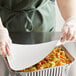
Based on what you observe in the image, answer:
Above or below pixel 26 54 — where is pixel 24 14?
above

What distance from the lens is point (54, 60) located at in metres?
0.84

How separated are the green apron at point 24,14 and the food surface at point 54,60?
14 cm


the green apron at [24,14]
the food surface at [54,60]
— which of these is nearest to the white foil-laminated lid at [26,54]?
the food surface at [54,60]

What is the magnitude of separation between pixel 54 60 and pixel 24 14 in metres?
0.25

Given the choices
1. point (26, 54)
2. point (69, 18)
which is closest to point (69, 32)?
point (69, 18)

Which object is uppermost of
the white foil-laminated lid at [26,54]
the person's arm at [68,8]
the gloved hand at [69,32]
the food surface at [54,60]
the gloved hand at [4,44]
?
the person's arm at [68,8]

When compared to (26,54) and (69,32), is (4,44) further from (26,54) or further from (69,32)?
(69,32)

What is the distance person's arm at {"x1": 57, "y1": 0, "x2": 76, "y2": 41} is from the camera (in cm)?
78

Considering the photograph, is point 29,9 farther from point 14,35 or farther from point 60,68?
point 60,68

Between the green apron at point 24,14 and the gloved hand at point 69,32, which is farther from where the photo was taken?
the green apron at point 24,14

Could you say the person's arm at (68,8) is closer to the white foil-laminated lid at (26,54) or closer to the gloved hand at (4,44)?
the white foil-laminated lid at (26,54)

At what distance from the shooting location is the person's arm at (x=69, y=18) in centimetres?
78

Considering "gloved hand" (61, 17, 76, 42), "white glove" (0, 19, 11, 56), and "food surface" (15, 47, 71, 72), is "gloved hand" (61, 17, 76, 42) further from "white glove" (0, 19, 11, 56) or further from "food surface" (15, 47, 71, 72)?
"white glove" (0, 19, 11, 56)

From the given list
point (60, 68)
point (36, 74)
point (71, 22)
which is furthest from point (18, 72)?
point (71, 22)
